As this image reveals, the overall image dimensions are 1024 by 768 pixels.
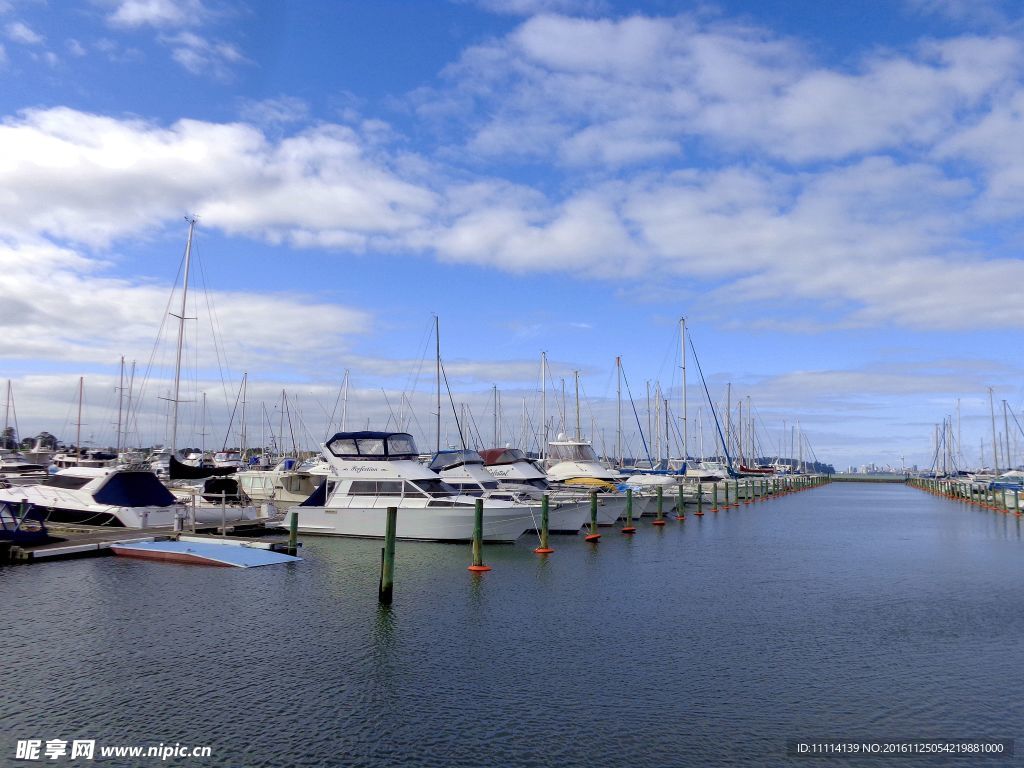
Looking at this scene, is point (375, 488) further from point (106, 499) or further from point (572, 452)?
point (572, 452)

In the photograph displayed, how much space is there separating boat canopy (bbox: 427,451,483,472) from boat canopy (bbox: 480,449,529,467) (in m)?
4.64

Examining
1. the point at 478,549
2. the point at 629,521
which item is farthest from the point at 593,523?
the point at 478,549

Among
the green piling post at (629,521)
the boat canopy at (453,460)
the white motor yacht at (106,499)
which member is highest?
the boat canopy at (453,460)

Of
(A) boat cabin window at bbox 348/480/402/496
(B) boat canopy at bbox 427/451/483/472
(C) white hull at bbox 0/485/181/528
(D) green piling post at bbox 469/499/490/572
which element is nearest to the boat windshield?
(B) boat canopy at bbox 427/451/483/472

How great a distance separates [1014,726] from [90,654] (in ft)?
53.3

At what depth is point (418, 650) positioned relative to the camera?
16.2 m

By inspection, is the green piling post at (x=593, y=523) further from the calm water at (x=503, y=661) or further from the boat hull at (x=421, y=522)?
the calm water at (x=503, y=661)

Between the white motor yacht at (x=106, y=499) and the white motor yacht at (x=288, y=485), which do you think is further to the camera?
the white motor yacht at (x=288, y=485)

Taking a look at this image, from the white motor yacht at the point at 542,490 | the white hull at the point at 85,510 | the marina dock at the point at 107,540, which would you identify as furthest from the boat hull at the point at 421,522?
the white hull at the point at 85,510

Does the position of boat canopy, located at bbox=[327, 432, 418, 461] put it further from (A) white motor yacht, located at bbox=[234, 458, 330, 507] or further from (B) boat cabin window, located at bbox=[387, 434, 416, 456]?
(A) white motor yacht, located at bbox=[234, 458, 330, 507]

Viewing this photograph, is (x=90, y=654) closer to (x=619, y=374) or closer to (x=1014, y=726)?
(x=1014, y=726)

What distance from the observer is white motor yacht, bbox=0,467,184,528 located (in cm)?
3100

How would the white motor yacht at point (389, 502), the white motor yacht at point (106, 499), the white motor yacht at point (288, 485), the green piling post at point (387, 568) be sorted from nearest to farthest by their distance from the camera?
the green piling post at point (387, 568) < the white motor yacht at point (106, 499) < the white motor yacht at point (389, 502) < the white motor yacht at point (288, 485)

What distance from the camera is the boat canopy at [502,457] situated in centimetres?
4559
